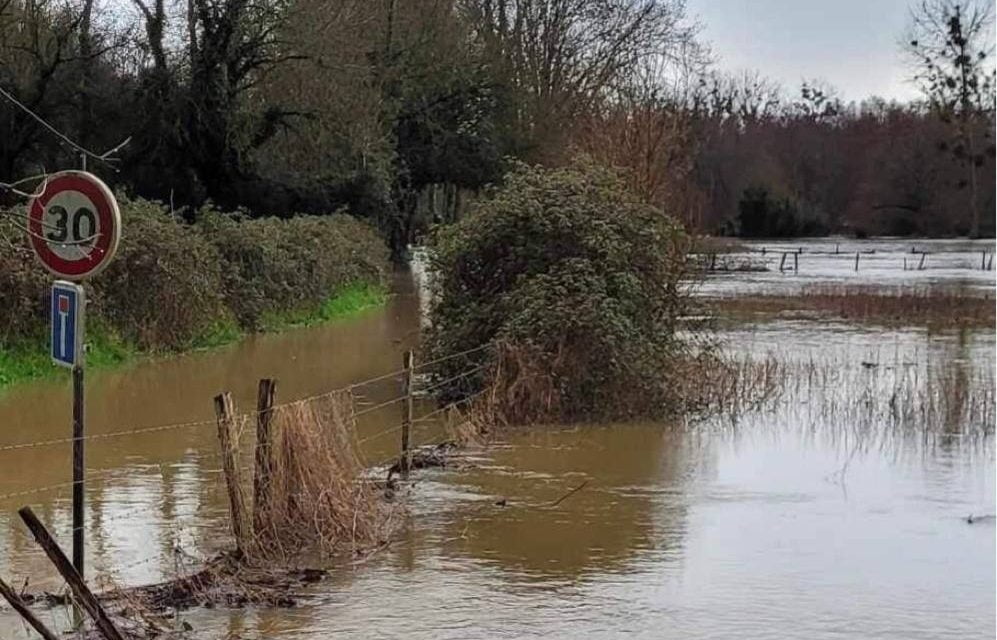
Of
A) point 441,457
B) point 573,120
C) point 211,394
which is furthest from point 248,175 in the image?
point 441,457

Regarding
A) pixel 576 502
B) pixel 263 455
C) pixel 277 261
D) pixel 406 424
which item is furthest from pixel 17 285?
pixel 263 455

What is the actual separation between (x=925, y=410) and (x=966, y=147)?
212 ft

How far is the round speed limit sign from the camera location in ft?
24.6

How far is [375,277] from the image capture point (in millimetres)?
36469

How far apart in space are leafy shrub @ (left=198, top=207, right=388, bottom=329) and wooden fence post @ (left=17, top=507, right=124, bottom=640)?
19.0m

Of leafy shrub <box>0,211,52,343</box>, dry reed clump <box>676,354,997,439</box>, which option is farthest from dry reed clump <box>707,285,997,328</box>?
leafy shrub <box>0,211,52,343</box>

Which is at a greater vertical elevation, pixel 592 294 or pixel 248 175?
pixel 248 175

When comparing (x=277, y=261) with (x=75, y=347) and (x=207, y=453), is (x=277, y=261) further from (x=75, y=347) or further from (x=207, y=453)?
(x=75, y=347)

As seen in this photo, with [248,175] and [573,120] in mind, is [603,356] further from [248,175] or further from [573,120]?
[573,120]

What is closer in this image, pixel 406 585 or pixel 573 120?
pixel 406 585

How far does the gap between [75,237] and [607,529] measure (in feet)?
16.1

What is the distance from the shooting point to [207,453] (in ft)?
44.0

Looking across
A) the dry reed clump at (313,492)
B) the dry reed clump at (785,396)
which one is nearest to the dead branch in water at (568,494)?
the dry reed clump at (313,492)

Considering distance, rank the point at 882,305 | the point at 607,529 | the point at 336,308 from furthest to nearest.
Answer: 1. the point at 882,305
2. the point at 336,308
3. the point at 607,529
